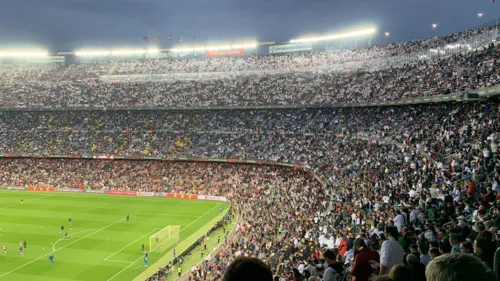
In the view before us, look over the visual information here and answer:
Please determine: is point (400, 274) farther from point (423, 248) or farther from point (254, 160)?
point (254, 160)

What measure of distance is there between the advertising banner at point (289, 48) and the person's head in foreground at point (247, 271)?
233 ft

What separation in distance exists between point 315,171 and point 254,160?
1192 cm

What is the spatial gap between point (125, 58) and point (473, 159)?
263 feet

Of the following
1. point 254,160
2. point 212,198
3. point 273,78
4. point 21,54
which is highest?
point 21,54

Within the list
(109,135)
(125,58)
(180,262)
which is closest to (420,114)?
(180,262)

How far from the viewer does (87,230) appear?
3619 cm

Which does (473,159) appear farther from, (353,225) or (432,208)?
(432,208)

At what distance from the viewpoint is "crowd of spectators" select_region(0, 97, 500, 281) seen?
1045 cm

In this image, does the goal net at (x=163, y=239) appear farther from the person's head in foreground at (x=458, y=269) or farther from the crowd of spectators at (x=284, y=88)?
the person's head in foreground at (x=458, y=269)

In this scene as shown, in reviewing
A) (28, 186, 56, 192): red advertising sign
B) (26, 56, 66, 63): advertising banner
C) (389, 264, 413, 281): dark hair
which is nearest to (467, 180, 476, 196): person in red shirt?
(389, 264, 413, 281): dark hair

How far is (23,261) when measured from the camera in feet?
94.5

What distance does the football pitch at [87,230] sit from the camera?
1072 inches

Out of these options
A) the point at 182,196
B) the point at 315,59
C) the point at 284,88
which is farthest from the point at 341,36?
the point at 182,196

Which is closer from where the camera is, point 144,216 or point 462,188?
point 462,188
